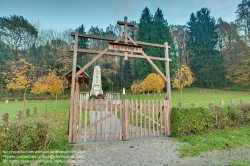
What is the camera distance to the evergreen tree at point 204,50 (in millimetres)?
33828

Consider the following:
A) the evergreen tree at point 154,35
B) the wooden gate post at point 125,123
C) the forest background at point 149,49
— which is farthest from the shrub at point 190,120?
the evergreen tree at point 154,35

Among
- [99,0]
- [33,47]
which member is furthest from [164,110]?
[33,47]

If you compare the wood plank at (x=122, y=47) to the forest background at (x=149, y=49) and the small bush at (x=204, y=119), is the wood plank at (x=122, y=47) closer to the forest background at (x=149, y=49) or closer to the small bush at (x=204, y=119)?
the small bush at (x=204, y=119)

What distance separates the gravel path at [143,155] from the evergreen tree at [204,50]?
34343 millimetres

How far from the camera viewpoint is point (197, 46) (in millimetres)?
Result: 37094

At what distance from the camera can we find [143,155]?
3855mm

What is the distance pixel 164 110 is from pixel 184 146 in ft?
5.12

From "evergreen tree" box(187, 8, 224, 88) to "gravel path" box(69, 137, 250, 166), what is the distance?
34343 mm

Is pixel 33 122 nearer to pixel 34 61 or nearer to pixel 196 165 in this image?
pixel 196 165

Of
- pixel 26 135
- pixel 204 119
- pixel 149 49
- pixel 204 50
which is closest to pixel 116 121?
pixel 26 135

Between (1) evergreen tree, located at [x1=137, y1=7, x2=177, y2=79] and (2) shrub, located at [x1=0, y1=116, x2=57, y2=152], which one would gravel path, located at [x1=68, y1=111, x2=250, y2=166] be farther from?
(1) evergreen tree, located at [x1=137, y1=7, x2=177, y2=79]

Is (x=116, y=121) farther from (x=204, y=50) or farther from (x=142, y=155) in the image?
(x=204, y=50)

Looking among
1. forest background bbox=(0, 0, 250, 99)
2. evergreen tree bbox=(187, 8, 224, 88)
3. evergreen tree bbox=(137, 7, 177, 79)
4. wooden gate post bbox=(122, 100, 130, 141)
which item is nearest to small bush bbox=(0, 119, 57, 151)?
wooden gate post bbox=(122, 100, 130, 141)

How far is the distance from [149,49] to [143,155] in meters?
29.7
